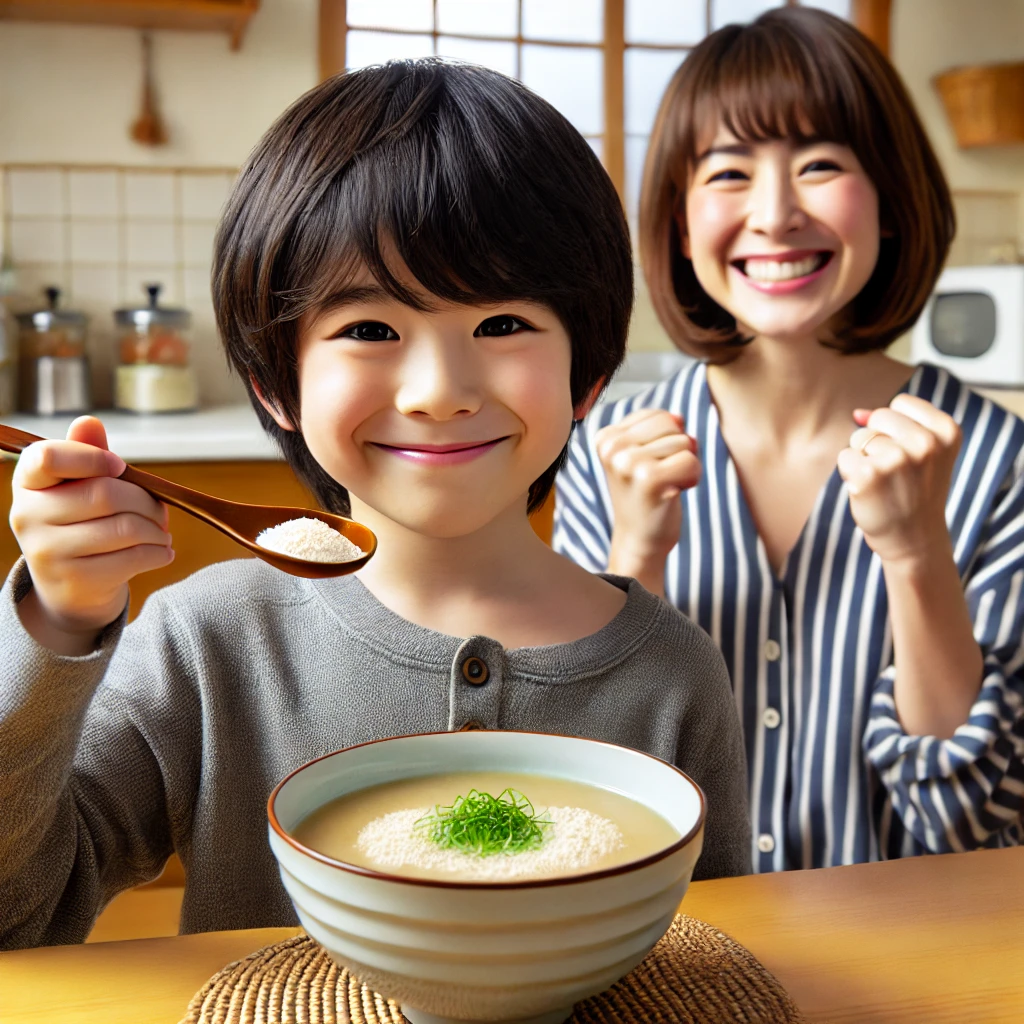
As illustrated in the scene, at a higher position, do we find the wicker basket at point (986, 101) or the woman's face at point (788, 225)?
the wicker basket at point (986, 101)

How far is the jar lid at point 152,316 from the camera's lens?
2.66 m

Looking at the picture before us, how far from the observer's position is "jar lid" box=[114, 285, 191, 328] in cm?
266

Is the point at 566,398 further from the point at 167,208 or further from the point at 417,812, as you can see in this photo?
the point at 167,208

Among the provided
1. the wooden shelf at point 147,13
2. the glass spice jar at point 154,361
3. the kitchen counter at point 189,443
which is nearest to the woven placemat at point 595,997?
the kitchen counter at point 189,443

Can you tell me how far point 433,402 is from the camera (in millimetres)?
731

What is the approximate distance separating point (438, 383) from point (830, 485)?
2.40 ft

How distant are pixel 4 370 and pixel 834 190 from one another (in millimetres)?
2031

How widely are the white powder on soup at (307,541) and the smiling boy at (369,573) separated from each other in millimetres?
62

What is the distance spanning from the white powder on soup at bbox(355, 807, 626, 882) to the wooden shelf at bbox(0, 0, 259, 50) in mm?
2490

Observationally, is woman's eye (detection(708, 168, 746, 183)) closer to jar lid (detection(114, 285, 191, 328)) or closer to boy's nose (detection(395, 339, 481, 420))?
boy's nose (detection(395, 339, 481, 420))

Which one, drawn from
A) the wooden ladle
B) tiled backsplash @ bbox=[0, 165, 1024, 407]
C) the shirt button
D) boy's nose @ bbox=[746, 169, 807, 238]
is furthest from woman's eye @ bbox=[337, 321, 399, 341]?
tiled backsplash @ bbox=[0, 165, 1024, 407]

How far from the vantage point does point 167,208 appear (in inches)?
118

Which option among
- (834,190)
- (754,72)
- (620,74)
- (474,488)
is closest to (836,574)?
(834,190)

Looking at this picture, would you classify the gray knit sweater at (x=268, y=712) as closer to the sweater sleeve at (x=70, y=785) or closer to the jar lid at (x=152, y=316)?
the sweater sleeve at (x=70, y=785)
